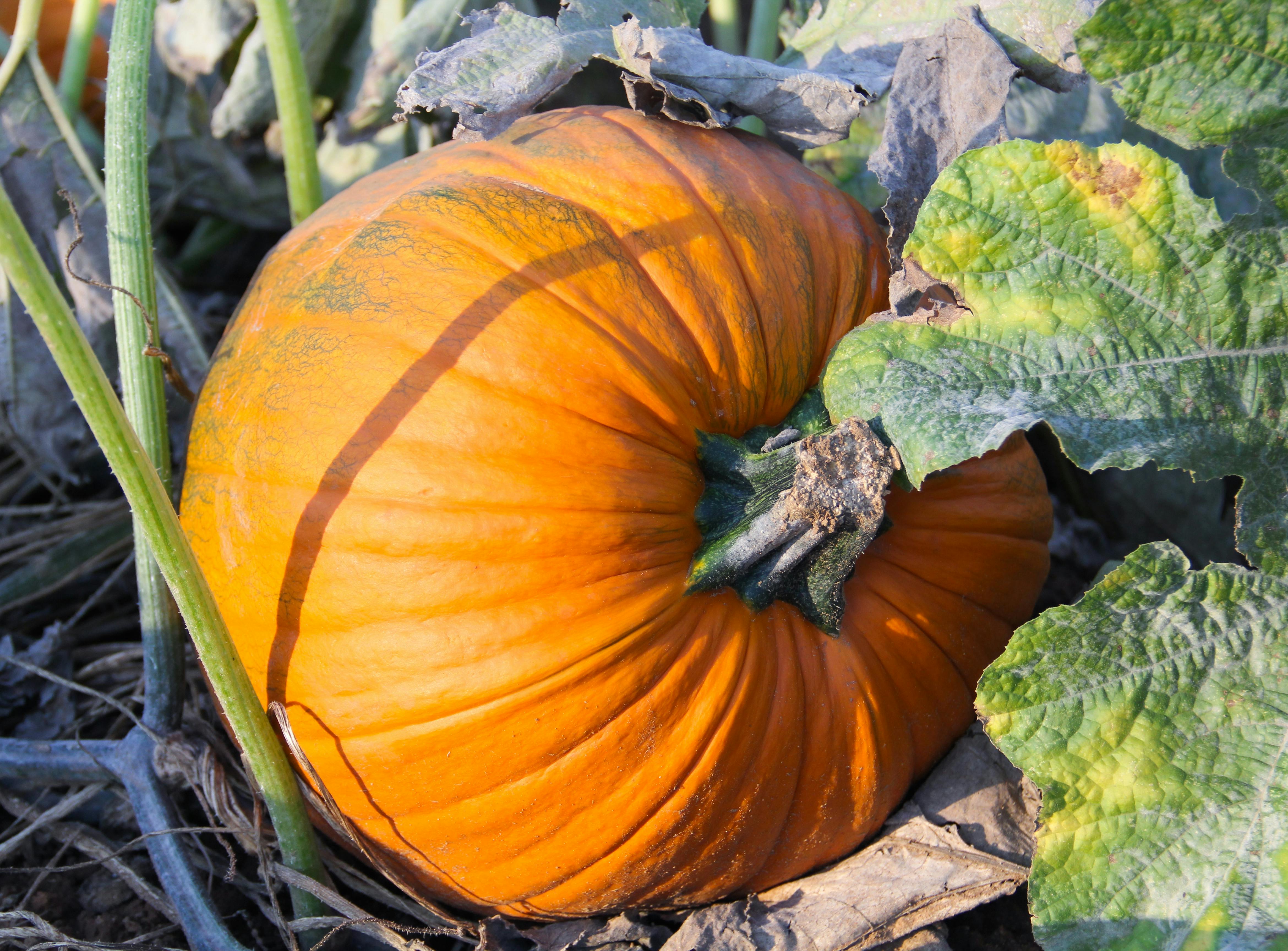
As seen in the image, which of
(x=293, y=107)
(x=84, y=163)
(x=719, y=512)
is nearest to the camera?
(x=719, y=512)

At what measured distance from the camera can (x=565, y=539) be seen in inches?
55.8

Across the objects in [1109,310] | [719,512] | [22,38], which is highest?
[22,38]

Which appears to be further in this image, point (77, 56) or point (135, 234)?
point (77, 56)

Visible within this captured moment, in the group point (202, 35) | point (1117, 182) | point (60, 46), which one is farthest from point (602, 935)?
point (60, 46)

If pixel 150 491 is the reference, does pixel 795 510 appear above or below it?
below

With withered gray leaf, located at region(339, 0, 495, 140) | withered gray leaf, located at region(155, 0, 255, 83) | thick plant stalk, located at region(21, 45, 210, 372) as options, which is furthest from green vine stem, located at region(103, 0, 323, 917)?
withered gray leaf, located at region(155, 0, 255, 83)

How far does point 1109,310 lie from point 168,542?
1372 mm

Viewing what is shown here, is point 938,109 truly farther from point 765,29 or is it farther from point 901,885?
point 901,885

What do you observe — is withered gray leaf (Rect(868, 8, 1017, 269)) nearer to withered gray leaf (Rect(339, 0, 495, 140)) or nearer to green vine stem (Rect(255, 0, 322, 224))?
withered gray leaf (Rect(339, 0, 495, 140))

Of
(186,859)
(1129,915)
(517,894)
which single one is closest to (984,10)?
(1129,915)

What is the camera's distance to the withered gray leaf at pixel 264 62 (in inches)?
99.3

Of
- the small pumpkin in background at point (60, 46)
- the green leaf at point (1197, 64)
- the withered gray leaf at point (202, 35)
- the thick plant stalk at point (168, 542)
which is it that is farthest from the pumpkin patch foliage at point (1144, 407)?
the small pumpkin in background at point (60, 46)

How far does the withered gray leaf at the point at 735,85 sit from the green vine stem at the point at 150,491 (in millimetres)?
870

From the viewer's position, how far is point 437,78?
5.64 ft
